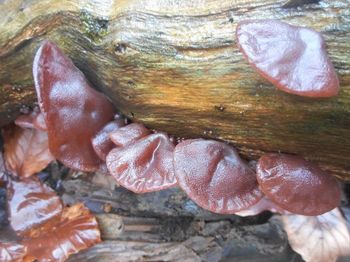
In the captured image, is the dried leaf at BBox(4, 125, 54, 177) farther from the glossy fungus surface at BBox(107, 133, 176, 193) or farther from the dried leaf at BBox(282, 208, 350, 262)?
the dried leaf at BBox(282, 208, 350, 262)

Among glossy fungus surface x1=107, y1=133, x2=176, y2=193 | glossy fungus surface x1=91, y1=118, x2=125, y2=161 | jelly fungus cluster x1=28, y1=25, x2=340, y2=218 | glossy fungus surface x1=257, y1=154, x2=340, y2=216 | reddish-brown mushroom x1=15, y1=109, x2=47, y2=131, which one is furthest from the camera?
reddish-brown mushroom x1=15, y1=109, x2=47, y2=131

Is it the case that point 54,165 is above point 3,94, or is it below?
below

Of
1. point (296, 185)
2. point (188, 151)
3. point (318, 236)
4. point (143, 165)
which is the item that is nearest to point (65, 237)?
point (143, 165)

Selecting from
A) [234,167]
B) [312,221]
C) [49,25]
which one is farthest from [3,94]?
[312,221]

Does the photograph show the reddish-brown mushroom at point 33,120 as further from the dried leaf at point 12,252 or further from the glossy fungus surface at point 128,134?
the dried leaf at point 12,252

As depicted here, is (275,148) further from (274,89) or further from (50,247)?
(50,247)

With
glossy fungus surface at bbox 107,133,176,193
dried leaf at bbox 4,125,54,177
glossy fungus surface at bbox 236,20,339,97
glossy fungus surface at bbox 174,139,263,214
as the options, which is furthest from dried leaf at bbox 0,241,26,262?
glossy fungus surface at bbox 236,20,339,97

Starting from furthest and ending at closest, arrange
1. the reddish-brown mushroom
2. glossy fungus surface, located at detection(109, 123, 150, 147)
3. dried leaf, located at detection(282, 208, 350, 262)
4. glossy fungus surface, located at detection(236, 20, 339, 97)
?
dried leaf, located at detection(282, 208, 350, 262) < the reddish-brown mushroom < glossy fungus surface, located at detection(109, 123, 150, 147) < glossy fungus surface, located at detection(236, 20, 339, 97)

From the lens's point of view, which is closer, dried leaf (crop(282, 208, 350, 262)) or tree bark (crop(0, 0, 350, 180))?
tree bark (crop(0, 0, 350, 180))
